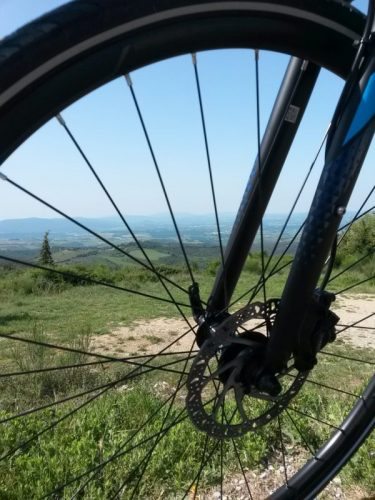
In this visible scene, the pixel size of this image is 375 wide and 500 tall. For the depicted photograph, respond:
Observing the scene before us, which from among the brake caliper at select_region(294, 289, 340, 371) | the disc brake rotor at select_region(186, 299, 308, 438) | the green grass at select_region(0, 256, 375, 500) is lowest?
Result: the green grass at select_region(0, 256, 375, 500)

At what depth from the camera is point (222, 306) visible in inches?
53.7

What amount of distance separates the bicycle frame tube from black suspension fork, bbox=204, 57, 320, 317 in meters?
0.17

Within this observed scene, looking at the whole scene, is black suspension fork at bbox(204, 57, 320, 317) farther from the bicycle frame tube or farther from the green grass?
the green grass

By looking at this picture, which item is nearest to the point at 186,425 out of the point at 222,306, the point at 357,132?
the point at 222,306

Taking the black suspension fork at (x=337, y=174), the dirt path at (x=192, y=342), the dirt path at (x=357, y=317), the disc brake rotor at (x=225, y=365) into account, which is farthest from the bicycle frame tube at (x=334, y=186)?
the dirt path at (x=357, y=317)

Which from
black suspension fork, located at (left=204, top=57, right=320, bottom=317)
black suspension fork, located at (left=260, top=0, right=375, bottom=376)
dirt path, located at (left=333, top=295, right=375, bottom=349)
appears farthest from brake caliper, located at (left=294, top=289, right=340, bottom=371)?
dirt path, located at (left=333, top=295, right=375, bottom=349)

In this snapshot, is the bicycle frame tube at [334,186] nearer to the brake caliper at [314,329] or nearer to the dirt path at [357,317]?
the brake caliper at [314,329]

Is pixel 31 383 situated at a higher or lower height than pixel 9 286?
higher

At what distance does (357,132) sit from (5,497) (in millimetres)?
1621

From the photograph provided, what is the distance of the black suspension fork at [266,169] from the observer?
1228 mm

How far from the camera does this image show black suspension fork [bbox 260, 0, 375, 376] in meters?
1.04

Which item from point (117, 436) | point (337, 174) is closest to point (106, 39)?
point (337, 174)

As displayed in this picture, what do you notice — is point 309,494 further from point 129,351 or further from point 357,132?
point 129,351

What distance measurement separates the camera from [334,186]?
3.45 ft
